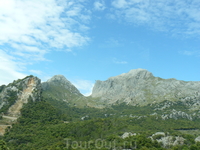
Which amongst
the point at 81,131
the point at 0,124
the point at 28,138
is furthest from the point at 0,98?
the point at 81,131

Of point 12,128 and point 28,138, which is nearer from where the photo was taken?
point 28,138

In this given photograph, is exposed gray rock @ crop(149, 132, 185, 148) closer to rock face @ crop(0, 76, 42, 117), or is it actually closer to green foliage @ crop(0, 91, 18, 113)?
rock face @ crop(0, 76, 42, 117)

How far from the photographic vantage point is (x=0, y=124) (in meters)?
113

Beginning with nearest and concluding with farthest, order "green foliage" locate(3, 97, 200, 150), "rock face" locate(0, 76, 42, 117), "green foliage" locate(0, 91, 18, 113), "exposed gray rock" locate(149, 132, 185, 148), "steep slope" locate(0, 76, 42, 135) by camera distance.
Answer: "green foliage" locate(3, 97, 200, 150), "exposed gray rock" locate(149, 132, 185, 148), "steep slope" locate(0, 76, 42, 135), "green foliage" locate(0, 91, 18, 113), "rock face" locate(0, 76, 42, 117)

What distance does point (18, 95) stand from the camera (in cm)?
15125

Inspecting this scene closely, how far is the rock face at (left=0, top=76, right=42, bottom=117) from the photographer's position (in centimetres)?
13838

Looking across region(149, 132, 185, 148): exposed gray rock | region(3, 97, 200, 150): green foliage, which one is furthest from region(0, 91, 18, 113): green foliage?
region(149, 132, 185, 148): exposed gray rock

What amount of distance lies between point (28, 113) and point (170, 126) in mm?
118468

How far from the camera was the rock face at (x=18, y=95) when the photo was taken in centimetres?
13838

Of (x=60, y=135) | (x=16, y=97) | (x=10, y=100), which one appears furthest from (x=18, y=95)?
(x=60, y=135)

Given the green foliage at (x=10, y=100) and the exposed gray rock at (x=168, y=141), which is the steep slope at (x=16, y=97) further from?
the exposed gray rock at (x=168, y=141)

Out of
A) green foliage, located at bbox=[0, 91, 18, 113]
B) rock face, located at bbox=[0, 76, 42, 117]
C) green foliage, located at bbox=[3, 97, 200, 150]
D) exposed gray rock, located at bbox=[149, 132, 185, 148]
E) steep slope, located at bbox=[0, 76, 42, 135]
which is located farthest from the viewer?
rock face, located at bbox=[0, 76, 42, 117]

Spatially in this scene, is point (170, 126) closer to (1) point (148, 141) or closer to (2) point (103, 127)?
(2) point (103, 127)

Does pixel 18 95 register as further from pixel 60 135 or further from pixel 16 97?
pixel 60 135
